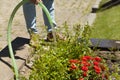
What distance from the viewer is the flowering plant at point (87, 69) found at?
143 inches

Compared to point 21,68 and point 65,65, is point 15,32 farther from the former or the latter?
point 65,65

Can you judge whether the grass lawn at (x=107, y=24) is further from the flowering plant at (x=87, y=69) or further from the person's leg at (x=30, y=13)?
the flowering plant at (x=87, y=69)

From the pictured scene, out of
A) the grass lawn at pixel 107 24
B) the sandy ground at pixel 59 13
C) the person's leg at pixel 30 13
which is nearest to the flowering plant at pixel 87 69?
the person's leg at pixel 30 13

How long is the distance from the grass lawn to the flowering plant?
7.68 feet

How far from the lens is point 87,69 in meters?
3.65

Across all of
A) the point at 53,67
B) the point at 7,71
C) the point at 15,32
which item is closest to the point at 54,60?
the point at 53,67

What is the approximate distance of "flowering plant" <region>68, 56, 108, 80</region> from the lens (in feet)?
11.9

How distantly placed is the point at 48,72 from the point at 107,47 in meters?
1.73

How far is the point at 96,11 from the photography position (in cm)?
838

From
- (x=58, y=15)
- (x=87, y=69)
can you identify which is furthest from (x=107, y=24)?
(x=87, y=69)

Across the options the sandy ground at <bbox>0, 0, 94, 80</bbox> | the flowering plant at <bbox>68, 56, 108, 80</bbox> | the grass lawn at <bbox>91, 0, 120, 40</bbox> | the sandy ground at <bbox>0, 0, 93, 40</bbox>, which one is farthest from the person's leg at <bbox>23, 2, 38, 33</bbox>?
the flowering plant at <bbox>68, 56, 108, 80</bbox>

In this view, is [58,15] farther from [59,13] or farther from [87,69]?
[87,69]

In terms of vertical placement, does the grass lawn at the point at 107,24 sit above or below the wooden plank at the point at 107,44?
above

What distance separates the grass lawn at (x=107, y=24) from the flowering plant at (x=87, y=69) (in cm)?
234
